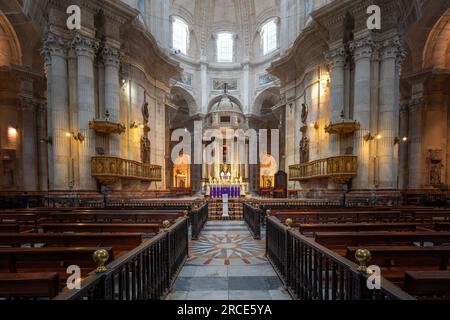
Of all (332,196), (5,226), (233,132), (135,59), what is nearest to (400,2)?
(332,196)

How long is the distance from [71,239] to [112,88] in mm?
11880

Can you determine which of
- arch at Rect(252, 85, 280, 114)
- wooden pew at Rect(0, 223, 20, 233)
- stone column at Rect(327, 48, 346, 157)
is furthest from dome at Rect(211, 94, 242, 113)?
wooden pew at Rect(0, 223, 20, 233)

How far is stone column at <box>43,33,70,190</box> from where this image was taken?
12.0m

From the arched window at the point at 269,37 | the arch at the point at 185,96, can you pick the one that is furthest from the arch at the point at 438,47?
the arch at the point at 185,96

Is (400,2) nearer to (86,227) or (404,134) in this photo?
(404,134)

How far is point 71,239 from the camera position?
3.54m

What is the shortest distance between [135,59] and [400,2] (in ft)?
50.4

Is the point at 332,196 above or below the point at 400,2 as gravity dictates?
below

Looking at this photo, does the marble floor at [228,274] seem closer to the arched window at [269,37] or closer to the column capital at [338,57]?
the column capital at [338,57]

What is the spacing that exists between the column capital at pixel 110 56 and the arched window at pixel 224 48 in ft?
66.0

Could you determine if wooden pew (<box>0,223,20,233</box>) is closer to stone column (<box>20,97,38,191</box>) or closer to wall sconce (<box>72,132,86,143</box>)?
wall sconce (<box>72,132,86,143</box>)

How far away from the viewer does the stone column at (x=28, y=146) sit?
16.7m

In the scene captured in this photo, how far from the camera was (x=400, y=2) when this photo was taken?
1249 cm
